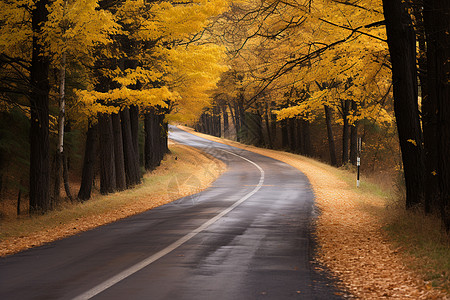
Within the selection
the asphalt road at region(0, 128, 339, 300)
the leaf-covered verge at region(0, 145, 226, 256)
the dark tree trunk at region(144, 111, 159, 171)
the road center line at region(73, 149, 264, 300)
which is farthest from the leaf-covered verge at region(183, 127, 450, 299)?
the dark tree trunk at region(144, 111, 159, 171)

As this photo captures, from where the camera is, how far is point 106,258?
26.8 feet

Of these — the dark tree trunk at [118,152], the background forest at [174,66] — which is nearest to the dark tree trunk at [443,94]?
the background forest at [174,66]

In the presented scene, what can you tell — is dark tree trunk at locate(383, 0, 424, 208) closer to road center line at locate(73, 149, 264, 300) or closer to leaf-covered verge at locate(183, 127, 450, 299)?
leaf-covered verge at locate(183, 127, 450, 299)

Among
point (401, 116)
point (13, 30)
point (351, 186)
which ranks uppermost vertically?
point (13, 30)

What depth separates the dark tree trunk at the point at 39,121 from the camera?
15.4 metres

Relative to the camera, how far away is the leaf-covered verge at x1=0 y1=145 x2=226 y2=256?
1080 centimetres

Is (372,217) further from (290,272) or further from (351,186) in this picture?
(351,186)

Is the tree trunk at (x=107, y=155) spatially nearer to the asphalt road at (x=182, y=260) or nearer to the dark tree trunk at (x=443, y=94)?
Answer: the asphalt road at (x=182, y=260)

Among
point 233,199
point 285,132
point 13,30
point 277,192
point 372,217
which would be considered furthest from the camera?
point 285,132

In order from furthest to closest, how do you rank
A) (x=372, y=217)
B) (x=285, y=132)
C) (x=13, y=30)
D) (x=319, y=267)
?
(x=285, y=132) < (x=13, y=30) < (x=372, y=217) < (x=319, y=267)

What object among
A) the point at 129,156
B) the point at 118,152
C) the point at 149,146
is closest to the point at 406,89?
the point at 118,152

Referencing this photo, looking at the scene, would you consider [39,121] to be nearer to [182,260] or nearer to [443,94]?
[182,260]

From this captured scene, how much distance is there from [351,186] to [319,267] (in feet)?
55.5

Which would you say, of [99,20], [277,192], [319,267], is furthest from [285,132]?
[319,267]
